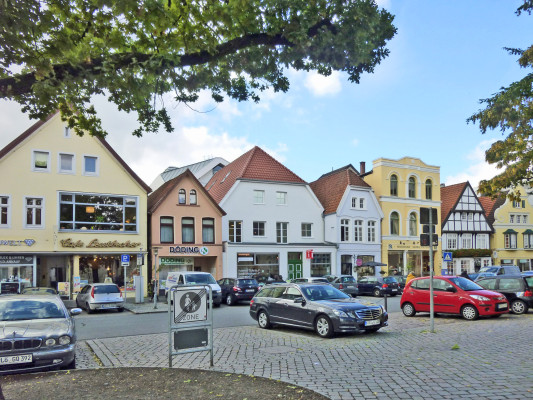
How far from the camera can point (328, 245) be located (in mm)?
41969

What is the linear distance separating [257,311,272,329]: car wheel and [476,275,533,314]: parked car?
10005 mm

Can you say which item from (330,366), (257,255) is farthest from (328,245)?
(330,366)

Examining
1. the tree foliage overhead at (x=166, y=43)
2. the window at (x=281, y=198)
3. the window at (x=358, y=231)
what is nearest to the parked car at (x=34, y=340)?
the tree foliage overhead at (x=166, y=43)

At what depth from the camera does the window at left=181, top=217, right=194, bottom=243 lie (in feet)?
115

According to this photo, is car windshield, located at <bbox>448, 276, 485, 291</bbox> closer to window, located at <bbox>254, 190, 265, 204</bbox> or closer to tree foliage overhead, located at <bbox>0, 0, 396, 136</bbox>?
tree foliage overhead, located at <bbox>0, 0, 396, 136</bbox>

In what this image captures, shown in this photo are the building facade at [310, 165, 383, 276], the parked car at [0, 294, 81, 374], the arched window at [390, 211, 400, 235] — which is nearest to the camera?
the parked car at [0, 294, 81, 374]

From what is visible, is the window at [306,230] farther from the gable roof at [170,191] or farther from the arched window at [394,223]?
the arched window at [394,223]

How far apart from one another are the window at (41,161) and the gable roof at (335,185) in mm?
23767

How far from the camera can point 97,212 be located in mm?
30922

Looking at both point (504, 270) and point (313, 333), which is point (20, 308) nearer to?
point (313, 333)

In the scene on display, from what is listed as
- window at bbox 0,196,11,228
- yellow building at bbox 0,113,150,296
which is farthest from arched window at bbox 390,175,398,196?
window at bbox 0,196,11,228

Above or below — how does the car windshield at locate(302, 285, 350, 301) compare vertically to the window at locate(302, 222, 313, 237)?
below

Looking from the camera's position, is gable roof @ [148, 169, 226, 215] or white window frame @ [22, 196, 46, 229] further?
gable roof @ [148, 169, 226, 215]

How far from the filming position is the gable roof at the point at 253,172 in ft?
131
